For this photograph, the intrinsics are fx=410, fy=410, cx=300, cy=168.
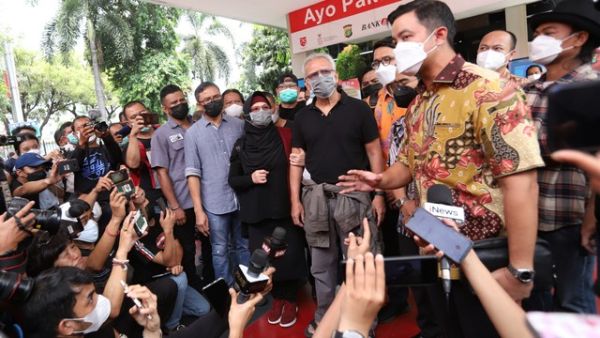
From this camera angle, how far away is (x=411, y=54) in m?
1.56

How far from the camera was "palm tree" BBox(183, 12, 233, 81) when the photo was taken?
19.5 m

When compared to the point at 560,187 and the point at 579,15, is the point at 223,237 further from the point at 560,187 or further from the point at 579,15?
the point at 579,15

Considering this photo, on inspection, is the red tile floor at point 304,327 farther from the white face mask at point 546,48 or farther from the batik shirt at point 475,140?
the white face mask at point 546,48

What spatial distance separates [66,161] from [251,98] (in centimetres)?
161

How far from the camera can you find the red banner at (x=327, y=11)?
19.8 feet

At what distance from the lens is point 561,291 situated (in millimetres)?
1713

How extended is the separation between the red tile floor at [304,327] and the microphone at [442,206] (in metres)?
1.69

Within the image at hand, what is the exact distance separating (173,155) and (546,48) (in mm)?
2640

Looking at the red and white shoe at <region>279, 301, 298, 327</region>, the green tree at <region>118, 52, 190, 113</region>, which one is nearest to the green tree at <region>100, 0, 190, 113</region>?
the green tree at <region>118, 52, 190, 113</region>

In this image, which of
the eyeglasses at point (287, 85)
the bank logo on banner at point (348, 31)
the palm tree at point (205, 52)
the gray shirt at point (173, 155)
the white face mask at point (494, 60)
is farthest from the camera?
the palm tree at point (205, 52)

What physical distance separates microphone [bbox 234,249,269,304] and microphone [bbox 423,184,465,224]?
1.92 ft

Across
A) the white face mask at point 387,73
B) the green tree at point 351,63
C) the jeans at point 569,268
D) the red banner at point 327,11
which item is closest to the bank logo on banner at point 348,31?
the red banner at point 327,11

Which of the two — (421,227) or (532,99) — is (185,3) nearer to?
(532,99)

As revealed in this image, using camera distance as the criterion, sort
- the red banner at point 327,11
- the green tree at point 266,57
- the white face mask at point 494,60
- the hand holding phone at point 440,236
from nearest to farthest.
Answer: the hand holding phone at point 440,236 < the white face mask at point 494,60 < the red banner at point 327,11 < the green tree at point 266,57
